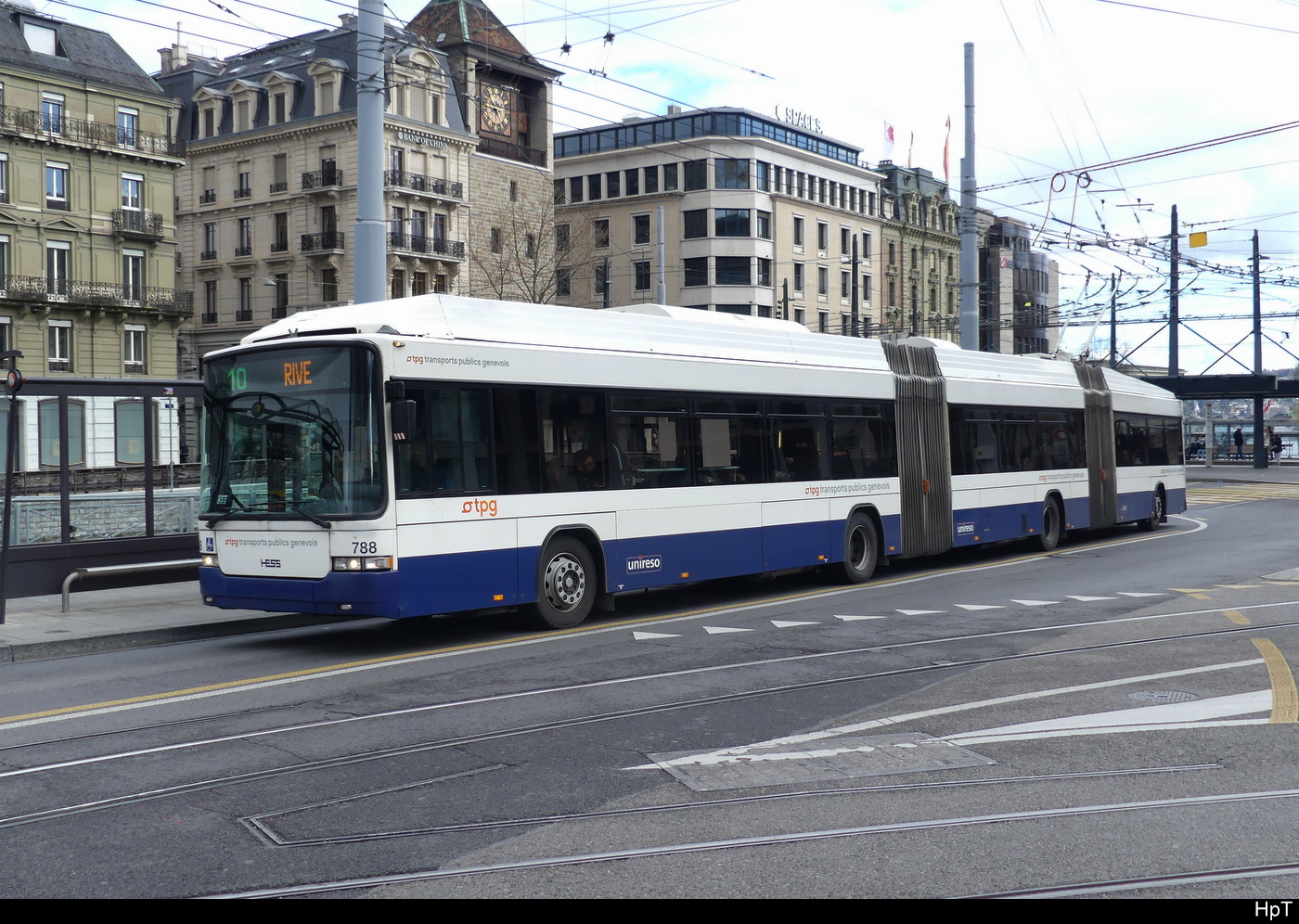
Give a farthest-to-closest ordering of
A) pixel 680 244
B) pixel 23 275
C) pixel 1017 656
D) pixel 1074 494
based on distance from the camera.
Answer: pixel 680 244
pixel 23 275
pixel 1074 494
pixel 1017 656

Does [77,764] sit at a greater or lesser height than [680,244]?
lesser

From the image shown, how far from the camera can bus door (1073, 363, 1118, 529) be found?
23812 millimetres

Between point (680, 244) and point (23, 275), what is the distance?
36.4 meters

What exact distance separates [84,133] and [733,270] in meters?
35.7

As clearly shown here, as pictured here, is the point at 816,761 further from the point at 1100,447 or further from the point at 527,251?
the point at 527,251

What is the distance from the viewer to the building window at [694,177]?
2894 inches

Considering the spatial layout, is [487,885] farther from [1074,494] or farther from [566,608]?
[1074,494]

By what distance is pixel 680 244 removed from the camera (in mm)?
74125

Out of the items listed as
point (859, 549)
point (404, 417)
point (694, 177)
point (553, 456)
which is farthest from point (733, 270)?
point (404, 417)

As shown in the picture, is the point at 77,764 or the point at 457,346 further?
the point at 457,346

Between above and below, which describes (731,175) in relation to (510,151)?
above

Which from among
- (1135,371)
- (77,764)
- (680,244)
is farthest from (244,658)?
(680,244)

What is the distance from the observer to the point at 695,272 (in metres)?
73.8

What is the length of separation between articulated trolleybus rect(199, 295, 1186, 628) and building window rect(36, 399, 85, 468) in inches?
137
